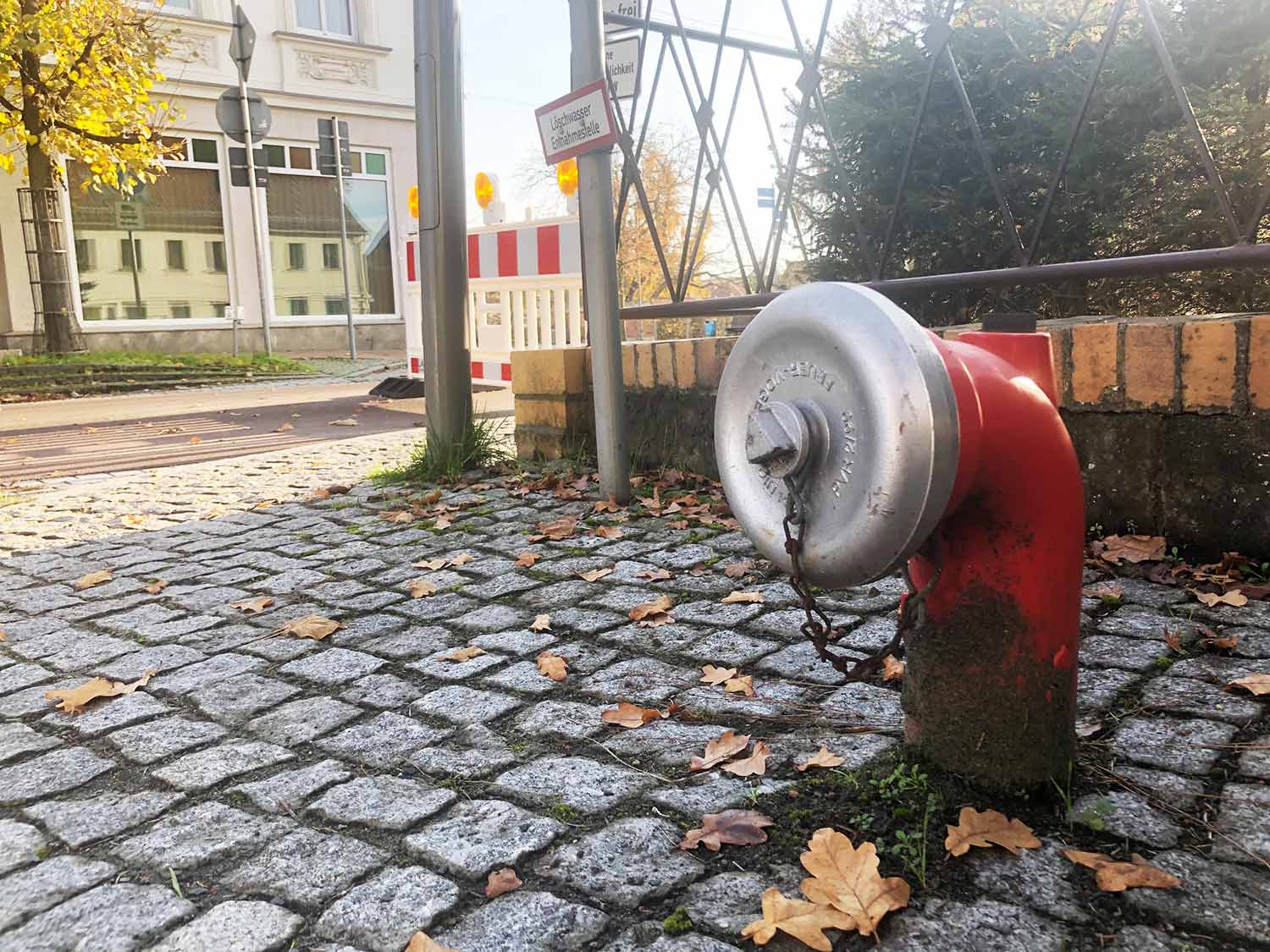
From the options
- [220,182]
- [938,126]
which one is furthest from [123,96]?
[938,126]

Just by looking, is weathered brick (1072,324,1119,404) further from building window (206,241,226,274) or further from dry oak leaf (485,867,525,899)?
building window (206,241,226,274)

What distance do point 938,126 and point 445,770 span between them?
140 inches

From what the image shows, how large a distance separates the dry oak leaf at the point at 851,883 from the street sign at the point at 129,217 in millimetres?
18693

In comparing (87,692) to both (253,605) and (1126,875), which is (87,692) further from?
(1126,875)

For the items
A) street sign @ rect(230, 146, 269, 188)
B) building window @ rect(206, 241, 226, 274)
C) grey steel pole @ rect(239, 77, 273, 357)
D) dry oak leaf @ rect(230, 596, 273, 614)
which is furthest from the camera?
building window @ rect(206, 241, 226, 274)

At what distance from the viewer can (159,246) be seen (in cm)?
1769

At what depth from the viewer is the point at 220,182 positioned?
17984 millimetres

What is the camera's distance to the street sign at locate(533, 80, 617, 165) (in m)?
3.87

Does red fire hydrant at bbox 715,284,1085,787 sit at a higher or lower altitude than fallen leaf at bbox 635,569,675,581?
higher

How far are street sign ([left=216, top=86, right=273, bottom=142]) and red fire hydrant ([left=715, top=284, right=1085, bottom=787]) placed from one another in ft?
49.5

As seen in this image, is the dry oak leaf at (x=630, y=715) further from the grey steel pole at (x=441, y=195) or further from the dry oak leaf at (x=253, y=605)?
the grey steel pole at (x=441, y=195)

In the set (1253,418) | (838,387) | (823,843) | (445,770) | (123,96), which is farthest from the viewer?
(123,96)

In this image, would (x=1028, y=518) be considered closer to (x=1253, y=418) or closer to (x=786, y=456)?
(x=786, y=456)

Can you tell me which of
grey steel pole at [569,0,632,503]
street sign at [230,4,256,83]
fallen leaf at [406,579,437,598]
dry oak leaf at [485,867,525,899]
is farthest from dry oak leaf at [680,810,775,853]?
street sign at [230,4,256,83]
